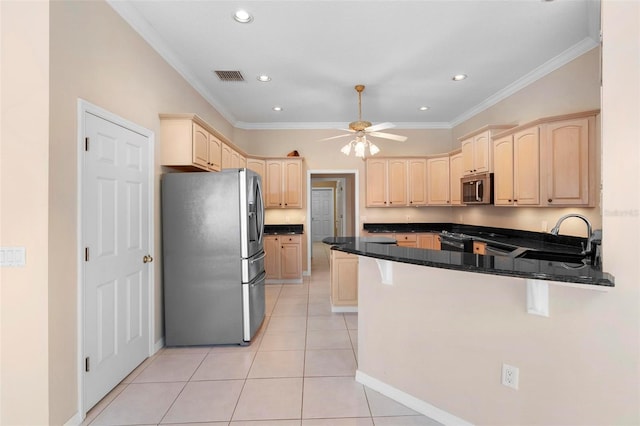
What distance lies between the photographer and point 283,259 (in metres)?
5.35

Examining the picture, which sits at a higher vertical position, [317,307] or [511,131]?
[511,131]

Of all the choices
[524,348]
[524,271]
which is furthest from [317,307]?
[524,271]

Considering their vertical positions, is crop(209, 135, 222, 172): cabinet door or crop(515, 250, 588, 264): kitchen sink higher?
crop(209, 135, 222, 172): cabinet door

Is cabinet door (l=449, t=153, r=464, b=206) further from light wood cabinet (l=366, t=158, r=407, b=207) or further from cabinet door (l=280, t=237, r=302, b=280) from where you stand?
cabinet door (l=280, t=237, r=302, b=280)

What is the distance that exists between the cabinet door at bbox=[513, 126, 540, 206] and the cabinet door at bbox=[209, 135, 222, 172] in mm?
3570

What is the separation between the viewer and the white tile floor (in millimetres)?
1905

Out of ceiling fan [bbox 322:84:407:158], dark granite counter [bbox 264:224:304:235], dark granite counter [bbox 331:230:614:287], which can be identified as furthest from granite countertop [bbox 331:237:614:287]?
dark granite counter [bbox 264:224:304:235]

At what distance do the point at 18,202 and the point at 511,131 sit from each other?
4501mm

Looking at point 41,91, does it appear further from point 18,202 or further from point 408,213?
point 408,213

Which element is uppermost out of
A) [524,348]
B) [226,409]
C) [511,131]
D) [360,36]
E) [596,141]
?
[360,36]

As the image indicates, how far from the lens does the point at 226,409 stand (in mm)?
1999

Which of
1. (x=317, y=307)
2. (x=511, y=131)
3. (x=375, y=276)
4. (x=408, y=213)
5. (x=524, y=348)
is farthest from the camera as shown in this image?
(x=408, y=213)

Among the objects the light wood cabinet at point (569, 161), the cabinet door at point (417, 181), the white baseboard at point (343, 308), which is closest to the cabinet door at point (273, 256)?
the white baseboard at point (343, 308)

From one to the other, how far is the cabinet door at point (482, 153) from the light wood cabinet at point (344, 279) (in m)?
2.22
